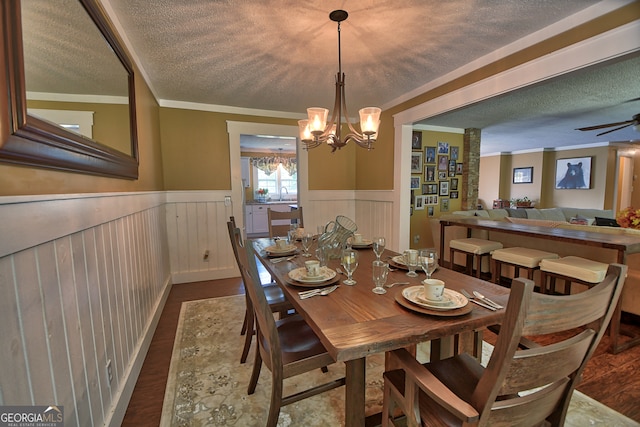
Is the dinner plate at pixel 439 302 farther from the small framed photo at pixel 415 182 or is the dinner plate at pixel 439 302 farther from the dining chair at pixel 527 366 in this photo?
the small framed photo at pixel 415 182

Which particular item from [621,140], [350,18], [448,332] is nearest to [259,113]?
[350,18]

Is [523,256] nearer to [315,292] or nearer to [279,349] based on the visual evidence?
[315,292]

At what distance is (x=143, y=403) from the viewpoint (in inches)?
62.9

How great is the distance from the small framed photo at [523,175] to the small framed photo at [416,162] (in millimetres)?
4965

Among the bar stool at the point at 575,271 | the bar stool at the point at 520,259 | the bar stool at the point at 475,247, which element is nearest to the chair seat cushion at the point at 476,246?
the bar stool at the point at 475,247

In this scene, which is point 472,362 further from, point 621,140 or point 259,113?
point 621,140

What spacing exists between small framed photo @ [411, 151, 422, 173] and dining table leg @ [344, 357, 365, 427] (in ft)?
14.4

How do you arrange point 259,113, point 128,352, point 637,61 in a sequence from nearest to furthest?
point 128,352 < point 637,61 < point 259,113

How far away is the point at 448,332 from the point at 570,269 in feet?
6.73

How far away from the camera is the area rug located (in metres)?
1.45

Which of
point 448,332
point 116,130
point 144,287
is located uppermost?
point 116,130

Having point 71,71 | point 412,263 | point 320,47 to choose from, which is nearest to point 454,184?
point 320,47

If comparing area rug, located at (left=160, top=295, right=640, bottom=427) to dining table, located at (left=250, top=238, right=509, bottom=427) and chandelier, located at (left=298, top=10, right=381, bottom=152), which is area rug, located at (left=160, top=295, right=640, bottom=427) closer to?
dining table, located at (left=250, top=238, right=509, bottom=427)

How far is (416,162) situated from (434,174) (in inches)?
18.5
